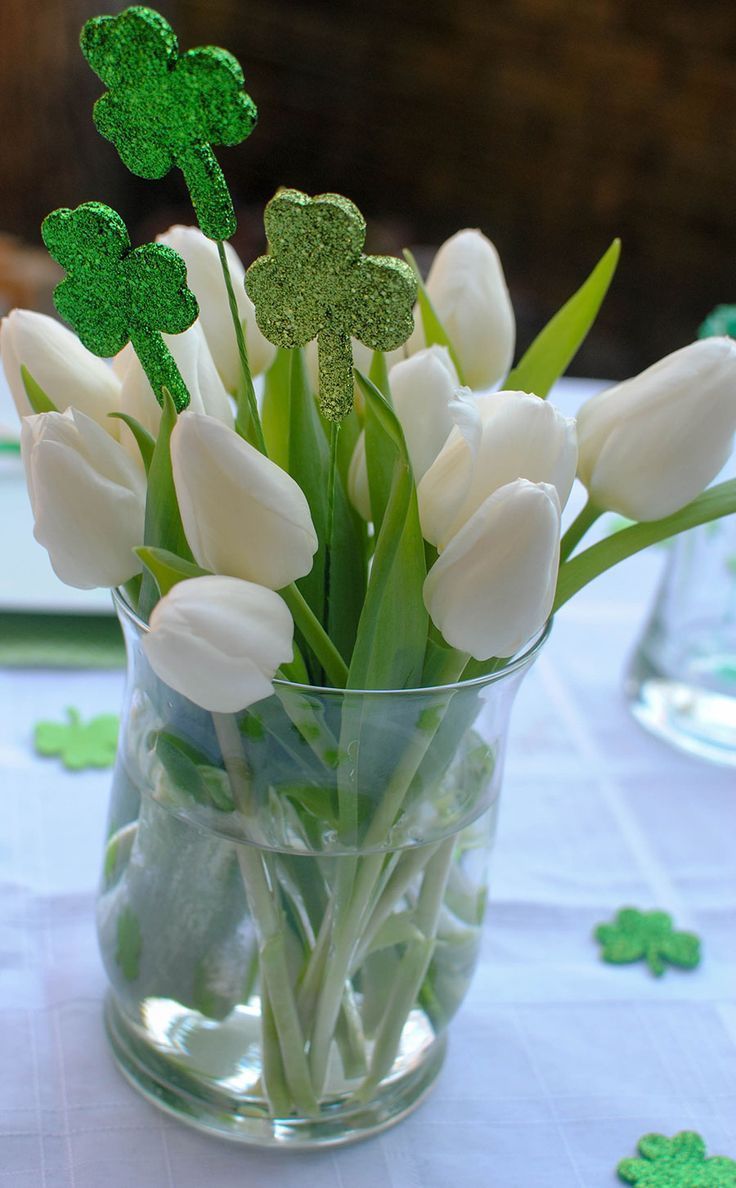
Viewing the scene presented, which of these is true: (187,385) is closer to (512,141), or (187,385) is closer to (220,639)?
(220,639)

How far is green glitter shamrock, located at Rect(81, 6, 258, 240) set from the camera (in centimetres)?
30

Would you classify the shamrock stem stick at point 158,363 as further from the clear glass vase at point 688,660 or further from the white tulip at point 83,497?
the clear glass vase at point 688,660

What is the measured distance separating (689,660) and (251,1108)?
1.23 ft

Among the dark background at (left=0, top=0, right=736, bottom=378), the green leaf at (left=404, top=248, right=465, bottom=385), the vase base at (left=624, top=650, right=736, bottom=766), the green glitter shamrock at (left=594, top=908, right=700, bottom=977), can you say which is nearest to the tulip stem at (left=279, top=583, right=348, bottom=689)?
the green leaf at (left=404, top=248, right=465, bottom=385)

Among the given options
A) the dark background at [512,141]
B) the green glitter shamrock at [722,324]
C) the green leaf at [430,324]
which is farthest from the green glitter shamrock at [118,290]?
the dark background at [512,141]

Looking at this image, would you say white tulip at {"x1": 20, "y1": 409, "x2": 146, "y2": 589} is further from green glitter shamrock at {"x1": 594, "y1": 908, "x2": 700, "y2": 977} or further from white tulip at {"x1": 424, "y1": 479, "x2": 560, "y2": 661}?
green glitter shamrock at {"x1": 594, "y1": 908, "x2": 700, "y2": 977}

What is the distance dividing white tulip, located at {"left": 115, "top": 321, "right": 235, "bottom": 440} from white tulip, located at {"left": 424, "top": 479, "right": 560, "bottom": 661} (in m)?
0.08

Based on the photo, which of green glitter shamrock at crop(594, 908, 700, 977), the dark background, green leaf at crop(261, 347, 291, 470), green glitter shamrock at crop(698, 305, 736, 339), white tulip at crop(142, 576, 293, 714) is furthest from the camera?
the dark background

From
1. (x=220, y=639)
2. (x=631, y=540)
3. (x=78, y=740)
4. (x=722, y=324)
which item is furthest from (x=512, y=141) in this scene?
(x=220, y=639)

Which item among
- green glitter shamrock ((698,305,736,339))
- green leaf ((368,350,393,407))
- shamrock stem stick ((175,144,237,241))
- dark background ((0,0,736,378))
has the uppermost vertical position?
shamrock stem stick ((175,144,237,241))

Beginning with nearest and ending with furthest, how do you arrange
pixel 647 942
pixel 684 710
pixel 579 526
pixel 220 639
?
pixel 220 639
pixel 579 526
pixel 647 942
pixel 684 710

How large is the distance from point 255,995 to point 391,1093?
6 cm

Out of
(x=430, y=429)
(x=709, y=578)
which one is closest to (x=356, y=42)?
(x=709, y=578)

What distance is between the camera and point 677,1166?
0.42 metres
